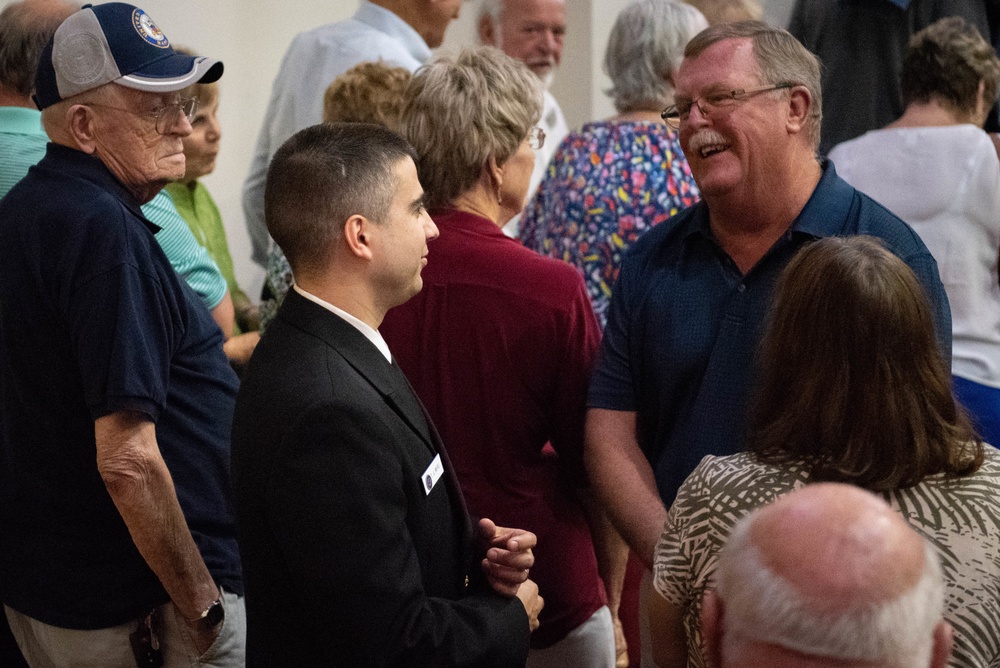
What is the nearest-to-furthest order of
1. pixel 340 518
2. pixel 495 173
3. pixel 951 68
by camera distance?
pixel 340 518 → pixel 495 173 → pixel 951 68

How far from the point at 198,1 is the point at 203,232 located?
1332 mm

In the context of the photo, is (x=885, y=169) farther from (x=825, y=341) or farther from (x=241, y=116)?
(x=241, y=116)

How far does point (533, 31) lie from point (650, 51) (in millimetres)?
1271

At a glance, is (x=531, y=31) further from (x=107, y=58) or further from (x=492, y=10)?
(x=107, y=58)

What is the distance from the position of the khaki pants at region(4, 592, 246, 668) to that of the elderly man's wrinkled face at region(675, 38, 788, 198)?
46.6 inches

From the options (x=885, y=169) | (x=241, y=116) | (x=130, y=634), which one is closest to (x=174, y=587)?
(x=130, y=634)

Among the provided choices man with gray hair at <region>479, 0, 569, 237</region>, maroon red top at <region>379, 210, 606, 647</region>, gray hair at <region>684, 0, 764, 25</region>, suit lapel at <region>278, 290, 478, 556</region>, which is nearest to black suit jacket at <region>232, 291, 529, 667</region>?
suit lapel at <region>278, 290, 478, 556</region>

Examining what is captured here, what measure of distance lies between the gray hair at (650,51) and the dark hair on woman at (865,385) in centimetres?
160

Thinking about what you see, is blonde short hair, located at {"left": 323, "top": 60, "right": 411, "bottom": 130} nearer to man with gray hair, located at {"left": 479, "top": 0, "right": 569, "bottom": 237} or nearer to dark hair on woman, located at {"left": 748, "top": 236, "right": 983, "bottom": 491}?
dark hair on woman, located at {"left": 748, "top": 236, "right": 983, "bottom": 491}

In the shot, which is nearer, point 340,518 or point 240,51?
point 340,518

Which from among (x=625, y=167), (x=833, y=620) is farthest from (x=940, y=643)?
(x=625, y=167)

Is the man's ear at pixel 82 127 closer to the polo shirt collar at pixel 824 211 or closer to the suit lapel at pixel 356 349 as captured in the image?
the suit lapel at pixel 356 349

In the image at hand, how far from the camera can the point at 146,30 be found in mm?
2178

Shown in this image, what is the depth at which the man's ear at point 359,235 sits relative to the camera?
1.75m
